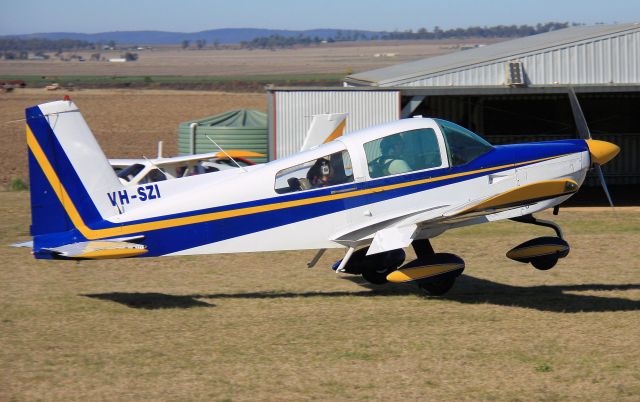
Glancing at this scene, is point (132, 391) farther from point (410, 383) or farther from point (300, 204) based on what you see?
point (300, 204)

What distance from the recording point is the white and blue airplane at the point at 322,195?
9.55 meters

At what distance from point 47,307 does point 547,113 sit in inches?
671

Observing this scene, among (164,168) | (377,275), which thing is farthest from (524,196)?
(164,168)

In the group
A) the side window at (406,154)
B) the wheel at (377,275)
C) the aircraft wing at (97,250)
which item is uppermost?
the side window at (406,154)

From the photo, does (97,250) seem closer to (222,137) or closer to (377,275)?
(377,275)

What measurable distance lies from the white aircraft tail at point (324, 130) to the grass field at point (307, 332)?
89.1 inches

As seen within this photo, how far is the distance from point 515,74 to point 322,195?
10408 millimetres

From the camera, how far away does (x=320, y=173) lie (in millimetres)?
10031

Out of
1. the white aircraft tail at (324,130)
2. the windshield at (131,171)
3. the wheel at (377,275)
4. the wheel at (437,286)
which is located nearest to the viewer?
the wheel at (437,286)

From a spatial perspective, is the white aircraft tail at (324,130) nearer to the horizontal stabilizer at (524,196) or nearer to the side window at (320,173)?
the side window at (320,173)

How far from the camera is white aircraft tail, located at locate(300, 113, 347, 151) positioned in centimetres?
1453

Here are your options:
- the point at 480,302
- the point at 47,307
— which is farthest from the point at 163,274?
the point at 480,302

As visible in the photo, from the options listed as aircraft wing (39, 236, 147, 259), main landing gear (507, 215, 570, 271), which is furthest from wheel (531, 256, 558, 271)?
aircraft wing (39, 236, 147, 259)

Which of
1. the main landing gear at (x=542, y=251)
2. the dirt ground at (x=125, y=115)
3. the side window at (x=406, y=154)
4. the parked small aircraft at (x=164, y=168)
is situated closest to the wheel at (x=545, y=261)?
the main landing gear at (x=542, y=251)
